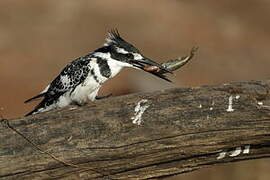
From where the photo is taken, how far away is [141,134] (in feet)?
16.7

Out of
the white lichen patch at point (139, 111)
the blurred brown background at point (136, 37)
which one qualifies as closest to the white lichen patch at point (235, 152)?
the white lichen patch at point (139, 111)

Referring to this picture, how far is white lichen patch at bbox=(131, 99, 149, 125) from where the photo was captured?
16.8ft

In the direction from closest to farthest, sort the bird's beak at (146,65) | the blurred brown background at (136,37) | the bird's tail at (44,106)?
1. the bird's beak at (146,65)
2. the bird's tail at (44,106)
3. the blurred brown background at (136,37)

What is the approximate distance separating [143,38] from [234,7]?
186cm

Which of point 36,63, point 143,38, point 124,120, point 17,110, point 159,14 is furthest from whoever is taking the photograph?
point 159,14

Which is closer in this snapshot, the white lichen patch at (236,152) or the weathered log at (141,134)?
the weathered log at (141,134)

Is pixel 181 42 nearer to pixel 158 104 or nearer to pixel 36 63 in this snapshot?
pixel 36 63

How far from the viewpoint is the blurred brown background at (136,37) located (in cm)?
925

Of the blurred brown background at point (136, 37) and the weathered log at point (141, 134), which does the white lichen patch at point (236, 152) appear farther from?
the blurred brown background at point (136, 37)

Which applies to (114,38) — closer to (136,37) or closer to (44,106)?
(44,106)

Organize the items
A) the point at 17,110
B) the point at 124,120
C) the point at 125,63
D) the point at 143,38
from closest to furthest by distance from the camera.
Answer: the point at 124,120 < the point at 125,63 < the point at 17,110 < the point at 143,38

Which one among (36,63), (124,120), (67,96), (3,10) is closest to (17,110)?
(36,63)

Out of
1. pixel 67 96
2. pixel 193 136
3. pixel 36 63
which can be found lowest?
pixel 193 136

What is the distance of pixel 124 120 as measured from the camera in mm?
5129
